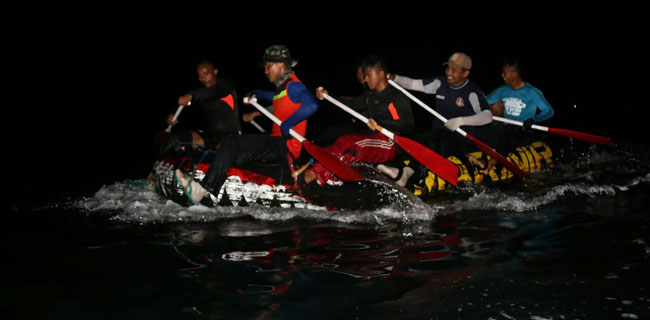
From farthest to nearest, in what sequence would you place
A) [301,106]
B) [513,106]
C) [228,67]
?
[228,67] < [513,106] < [301,106]

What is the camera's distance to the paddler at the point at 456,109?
286 inches

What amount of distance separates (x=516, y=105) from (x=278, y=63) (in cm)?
415

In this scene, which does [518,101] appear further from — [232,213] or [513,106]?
[232,213]

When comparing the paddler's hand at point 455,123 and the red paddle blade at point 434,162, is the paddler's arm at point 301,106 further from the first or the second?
the paddler's hand at point 455,123

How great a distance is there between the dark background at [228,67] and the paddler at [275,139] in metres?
2.19

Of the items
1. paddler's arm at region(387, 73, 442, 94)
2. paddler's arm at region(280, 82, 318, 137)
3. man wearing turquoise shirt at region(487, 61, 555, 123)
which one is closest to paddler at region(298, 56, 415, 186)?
paddler's arm at region(280, 82, 318, 137)

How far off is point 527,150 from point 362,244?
14.8 feet

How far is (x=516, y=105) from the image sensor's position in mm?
8734

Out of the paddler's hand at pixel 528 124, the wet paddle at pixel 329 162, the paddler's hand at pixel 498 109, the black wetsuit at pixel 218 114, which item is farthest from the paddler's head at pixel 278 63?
the paddler's hand at pixel 498 109

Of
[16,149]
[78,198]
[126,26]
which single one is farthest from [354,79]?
[78,198]

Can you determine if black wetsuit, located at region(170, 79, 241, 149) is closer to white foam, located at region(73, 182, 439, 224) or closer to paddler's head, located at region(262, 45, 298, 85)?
white foam, located at region(73, 182, 439, 224)

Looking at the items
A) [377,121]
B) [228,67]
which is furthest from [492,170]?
[228,67]

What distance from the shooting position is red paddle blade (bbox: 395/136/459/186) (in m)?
6.41

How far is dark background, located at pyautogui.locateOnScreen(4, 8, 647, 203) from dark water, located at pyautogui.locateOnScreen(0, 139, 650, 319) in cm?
220
